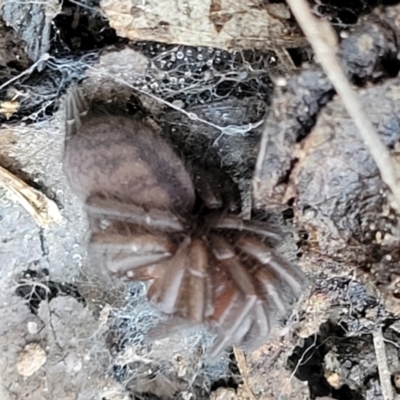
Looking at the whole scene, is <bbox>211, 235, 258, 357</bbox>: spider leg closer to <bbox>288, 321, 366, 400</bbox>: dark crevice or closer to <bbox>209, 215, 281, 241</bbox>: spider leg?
<bbox>209, 215, 281, 241</bbox>: spider leg

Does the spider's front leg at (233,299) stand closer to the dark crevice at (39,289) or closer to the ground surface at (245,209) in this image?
the ground surface at (245,209)

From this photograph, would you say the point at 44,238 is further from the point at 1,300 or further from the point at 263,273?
the point at 263,273

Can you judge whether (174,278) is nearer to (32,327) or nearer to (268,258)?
(268,258)

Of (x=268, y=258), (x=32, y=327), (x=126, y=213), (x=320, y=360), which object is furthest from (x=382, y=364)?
(x=32, y=327)

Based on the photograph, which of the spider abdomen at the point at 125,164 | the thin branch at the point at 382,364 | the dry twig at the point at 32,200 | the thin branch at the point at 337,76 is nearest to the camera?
the thin branch at the point at 337,76

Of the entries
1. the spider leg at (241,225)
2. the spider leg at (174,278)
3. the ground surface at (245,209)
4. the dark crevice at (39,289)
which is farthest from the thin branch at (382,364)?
the dark crevice at (39,289)

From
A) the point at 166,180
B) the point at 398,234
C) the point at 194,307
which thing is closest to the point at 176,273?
the point at 194,307
